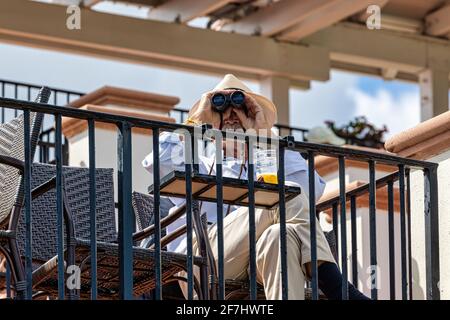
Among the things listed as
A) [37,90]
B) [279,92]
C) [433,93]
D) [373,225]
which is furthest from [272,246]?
[433,93]

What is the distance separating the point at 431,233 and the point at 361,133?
9.13 meters

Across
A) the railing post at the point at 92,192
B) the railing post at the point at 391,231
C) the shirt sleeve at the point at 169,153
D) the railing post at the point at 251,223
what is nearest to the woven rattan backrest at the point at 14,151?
the railing post at the point at 92,192

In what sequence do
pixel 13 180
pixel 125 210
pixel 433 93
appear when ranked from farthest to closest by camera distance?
pixel 433 93
pixel 13 180
pixel 125 210

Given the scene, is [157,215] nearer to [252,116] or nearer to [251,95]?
[252,116]

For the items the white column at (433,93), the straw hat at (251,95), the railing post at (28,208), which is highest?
the white column at (433,93)

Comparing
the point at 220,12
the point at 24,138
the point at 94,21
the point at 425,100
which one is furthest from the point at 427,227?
the point at 425,100

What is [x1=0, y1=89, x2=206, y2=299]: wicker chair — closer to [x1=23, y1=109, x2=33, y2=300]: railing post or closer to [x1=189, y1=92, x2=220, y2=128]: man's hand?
[x1=23, y1=109, x2=33, y2=300]: railing post

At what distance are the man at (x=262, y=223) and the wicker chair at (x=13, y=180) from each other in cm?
94

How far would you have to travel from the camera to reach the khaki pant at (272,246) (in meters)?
6.60

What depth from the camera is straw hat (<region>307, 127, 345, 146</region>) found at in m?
15.2

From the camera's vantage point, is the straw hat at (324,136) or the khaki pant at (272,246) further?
the straw hat at (324,136)

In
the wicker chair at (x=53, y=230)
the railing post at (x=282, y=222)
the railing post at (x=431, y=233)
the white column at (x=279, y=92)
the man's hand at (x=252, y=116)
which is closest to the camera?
the wicker chair at (x=53, y=230)

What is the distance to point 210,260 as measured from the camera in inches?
266

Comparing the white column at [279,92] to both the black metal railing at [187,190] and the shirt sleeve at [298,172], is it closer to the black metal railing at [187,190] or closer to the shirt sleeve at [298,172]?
the shirt sleeve at [298,172]
